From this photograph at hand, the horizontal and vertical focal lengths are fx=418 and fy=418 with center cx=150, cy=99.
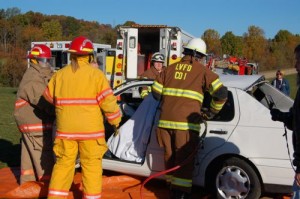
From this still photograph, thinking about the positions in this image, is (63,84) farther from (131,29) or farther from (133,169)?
(131,29)

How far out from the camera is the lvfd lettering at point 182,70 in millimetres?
4613

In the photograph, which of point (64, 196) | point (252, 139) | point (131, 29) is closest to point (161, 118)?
point (252, 139)

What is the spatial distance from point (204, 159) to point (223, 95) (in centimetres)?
85

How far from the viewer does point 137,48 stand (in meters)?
13.1

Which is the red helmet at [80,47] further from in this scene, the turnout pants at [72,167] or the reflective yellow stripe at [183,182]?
the reflective yellow stripe at [183,182]

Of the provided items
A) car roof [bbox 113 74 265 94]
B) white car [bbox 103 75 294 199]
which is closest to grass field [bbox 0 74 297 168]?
white car [bbox 103 75 294 199]

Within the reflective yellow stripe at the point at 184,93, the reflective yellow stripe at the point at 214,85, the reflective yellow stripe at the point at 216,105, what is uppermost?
the reflective yellow stripe at the point at 214,85

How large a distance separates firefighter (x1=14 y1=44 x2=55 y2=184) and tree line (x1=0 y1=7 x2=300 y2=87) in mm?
44607

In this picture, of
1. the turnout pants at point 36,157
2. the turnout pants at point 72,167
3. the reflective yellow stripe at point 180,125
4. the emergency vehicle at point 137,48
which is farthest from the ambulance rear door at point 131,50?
the turnout pants at point 72,167

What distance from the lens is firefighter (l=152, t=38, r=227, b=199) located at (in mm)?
4551

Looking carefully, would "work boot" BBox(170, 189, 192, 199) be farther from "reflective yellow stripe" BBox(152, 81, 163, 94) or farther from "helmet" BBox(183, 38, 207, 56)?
"helmet" BBox(183, 38, 207, 56)

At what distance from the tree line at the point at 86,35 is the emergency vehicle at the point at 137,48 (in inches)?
1450

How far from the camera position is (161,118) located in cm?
471

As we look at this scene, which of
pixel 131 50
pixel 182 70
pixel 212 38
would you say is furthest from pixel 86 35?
pixel 182 70
